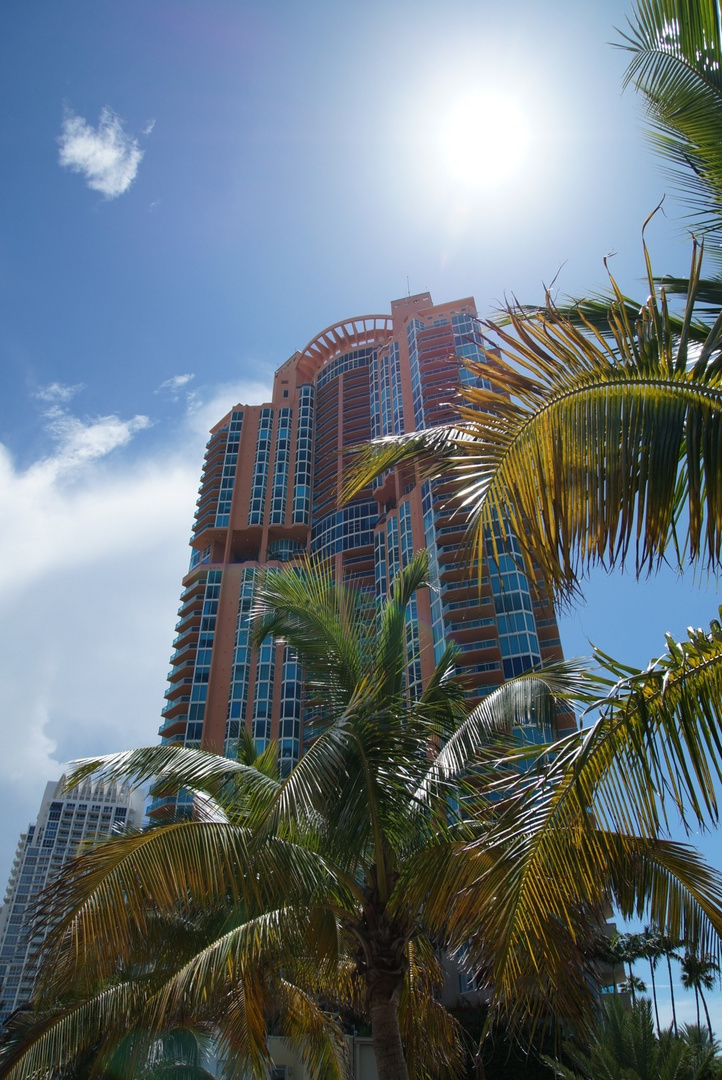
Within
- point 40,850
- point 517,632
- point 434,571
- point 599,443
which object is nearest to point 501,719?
point 599,443

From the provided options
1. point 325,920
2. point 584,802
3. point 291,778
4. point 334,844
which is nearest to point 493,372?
point 584,802

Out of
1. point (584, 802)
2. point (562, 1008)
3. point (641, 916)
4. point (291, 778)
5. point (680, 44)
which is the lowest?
point (562, 1008)

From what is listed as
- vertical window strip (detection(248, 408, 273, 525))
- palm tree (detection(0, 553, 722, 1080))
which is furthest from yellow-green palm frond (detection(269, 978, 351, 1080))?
vertical window strip (detection(248, 408, 273, 525))

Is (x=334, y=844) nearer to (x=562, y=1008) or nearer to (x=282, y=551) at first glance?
(x=562, y=1008)

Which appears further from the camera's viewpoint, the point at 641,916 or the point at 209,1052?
the point at 209,1052

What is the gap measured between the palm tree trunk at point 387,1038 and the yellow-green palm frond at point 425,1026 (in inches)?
61.3

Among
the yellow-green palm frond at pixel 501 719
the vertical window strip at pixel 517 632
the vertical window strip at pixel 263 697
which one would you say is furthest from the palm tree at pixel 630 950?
the yellow-green palm frond at pixel 501 719

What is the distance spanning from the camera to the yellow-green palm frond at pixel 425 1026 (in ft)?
32.8

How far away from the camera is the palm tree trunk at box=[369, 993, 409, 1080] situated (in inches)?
311

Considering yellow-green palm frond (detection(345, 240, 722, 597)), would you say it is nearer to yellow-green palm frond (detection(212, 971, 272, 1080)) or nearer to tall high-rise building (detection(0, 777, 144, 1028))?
yellow-green palm frond (detection(212, 971, 272, 1080))

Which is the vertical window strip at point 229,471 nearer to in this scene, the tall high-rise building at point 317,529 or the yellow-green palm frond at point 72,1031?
the tall high-rise building at point 317,529

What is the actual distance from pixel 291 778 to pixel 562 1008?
8.88 feet

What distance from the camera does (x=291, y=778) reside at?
6.81m

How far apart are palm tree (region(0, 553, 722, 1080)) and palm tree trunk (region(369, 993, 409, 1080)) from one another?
18mm
